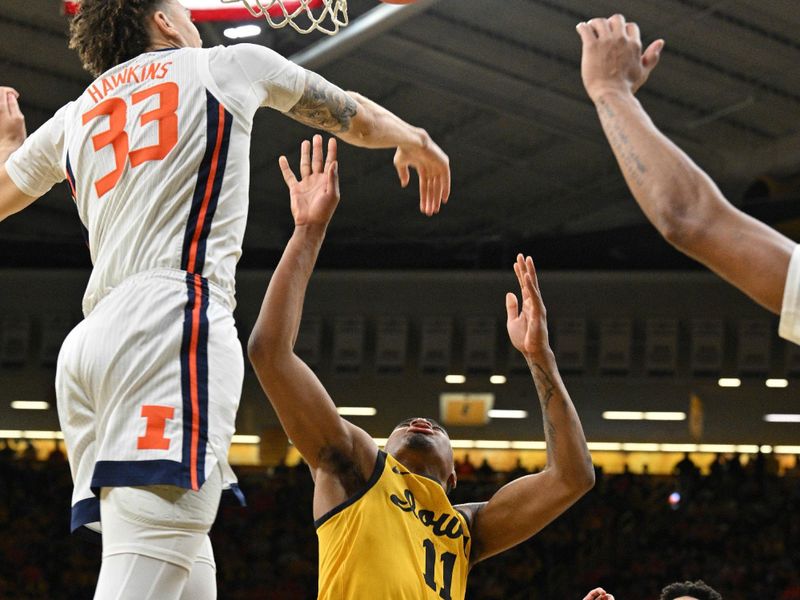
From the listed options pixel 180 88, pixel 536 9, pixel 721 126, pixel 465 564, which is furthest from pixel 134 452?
pixel 721 126

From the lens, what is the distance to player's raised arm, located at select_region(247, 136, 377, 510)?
11.5 ft

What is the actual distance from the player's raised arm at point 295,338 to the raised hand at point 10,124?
2.74 feet

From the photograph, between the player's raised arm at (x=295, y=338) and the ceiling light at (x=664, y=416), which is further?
the ceiling light at (x=664, y=416)

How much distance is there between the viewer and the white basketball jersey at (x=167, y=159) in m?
2.94

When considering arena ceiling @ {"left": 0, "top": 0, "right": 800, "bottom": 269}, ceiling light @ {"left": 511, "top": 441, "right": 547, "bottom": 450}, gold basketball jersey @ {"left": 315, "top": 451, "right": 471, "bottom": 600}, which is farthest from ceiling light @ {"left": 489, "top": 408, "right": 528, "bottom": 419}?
gold basketball jersey @ {"left": 315, "top": 451, "right": 471, "bottom": 600}

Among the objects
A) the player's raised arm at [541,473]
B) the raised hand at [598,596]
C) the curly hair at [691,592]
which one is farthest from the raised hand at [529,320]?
the curly hair at [691,592]

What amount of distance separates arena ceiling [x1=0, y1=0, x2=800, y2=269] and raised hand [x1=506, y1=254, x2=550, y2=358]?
8.69 meters

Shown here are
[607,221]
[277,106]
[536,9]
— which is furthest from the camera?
[607,221]

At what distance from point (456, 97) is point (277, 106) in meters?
12.4

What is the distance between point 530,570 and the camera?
1748 cm

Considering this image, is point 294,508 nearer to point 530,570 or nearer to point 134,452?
point 530,570

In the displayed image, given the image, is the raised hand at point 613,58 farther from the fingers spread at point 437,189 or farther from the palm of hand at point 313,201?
the fingers spread at point 437,189

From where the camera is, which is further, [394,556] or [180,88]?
[394,556]

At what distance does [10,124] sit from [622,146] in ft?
7.04
